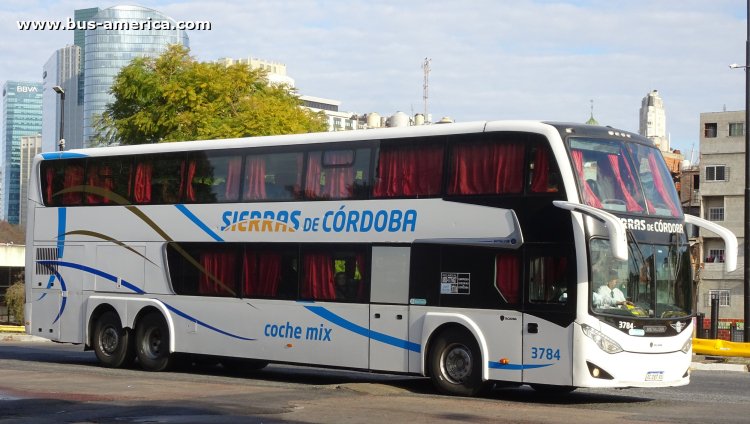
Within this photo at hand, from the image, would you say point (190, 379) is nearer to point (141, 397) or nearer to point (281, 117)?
point (141, 397)

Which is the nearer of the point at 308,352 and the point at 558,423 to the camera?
the point at 558,423

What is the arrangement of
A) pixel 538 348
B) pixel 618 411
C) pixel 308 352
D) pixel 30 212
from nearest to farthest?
1. pixel 618 411
2. pixel 538 348
3. pixel 308 352
4. pixel 30 212

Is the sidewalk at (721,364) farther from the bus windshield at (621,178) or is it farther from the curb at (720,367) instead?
the bus windshield at (621,178)

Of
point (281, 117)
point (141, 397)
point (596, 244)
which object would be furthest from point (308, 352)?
point (281, 117)

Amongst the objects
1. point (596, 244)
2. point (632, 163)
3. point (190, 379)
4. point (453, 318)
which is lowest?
point (190, 379)

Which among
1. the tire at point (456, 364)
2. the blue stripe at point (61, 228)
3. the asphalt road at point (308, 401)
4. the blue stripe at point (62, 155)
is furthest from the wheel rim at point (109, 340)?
the tire at point (456, 364)

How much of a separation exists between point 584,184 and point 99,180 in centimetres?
1127

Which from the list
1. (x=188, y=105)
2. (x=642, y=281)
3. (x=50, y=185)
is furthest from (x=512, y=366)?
(x=188, y=105)

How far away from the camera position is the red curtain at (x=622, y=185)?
60.1ft

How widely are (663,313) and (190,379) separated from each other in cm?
856

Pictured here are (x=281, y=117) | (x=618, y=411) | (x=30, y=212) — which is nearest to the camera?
(x=618, y=411)

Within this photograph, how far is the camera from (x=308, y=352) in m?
21.4

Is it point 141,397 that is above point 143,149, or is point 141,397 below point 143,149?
below

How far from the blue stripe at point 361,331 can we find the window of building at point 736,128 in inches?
2697
